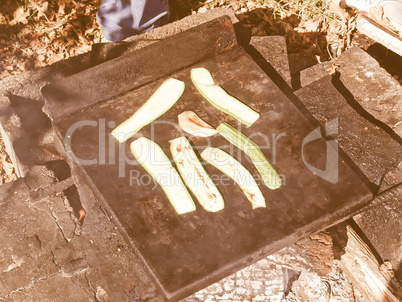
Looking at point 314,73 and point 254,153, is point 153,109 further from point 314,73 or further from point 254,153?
point 314,73

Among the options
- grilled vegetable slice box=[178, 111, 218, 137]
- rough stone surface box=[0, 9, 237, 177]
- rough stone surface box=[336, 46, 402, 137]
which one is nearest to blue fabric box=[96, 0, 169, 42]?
rough stone surface box=[0, 9, 237, 177]

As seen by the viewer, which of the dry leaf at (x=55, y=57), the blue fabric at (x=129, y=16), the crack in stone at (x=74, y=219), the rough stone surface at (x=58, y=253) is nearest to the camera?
the rough stone surface at (x=58, y=253)

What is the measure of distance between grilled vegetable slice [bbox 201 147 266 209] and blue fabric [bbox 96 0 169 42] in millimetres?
2187

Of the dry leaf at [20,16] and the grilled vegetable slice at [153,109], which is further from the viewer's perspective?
the dry leaf at [20,16]

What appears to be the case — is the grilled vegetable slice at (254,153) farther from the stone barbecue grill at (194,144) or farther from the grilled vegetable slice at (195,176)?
the grilled vegetable slice at (195,176)

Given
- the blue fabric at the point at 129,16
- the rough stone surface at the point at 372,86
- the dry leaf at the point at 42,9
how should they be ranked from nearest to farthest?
1. the rough stone surface at the point at 372,86
2. the blue fabric at the point at 129,16
3. the dry leaf at the point at 42,9

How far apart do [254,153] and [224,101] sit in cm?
54

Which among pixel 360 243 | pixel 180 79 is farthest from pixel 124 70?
pixel 360 243

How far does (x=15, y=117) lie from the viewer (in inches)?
146

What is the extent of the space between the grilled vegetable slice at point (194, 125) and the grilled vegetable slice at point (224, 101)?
0.21 m

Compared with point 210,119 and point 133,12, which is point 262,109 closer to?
point 210,119

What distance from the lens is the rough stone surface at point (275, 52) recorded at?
3.85 m

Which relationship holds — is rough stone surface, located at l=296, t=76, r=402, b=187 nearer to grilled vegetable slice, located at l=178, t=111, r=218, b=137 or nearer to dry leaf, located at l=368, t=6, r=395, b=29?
grilled vegetable slice, located at l=178, t=111, r=218, b=137

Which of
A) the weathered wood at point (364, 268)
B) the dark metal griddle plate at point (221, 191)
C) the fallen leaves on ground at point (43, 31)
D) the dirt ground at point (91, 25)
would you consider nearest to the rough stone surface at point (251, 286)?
the weathered wood at point (364, 268)
